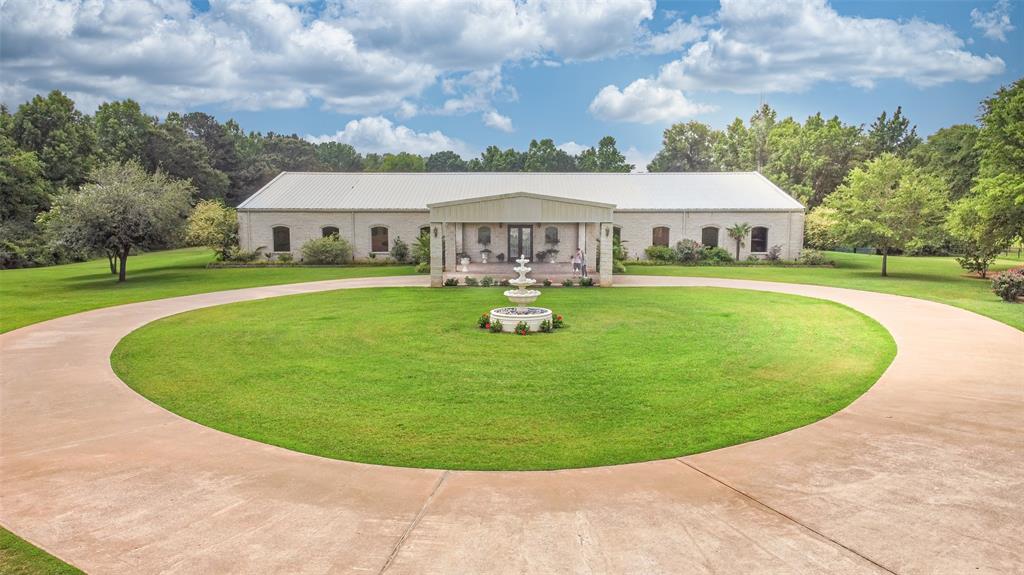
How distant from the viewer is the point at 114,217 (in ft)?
86.2

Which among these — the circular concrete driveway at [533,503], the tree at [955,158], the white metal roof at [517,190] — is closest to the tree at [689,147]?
the tree at [955,158]

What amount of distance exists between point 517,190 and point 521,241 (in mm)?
5683

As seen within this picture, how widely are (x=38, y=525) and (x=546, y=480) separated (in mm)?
4666

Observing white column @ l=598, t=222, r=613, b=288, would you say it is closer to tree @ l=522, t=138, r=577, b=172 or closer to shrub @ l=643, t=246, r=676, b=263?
shrub @ l=643, t=246, r=676, b=263

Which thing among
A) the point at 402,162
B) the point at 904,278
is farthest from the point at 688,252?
the point at 402,162

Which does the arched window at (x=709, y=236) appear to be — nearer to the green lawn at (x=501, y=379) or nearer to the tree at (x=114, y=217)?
the green lawn at (x=501, y=379)

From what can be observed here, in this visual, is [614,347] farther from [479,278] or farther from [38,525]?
[479,278]

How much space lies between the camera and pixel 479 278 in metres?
27.9

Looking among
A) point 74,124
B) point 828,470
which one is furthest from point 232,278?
point 74,124

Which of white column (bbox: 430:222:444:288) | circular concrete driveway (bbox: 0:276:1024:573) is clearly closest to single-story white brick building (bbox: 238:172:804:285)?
white column (bbox: 430:222:444:288)

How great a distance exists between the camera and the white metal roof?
37.5 m

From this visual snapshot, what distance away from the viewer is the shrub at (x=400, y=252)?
120ft

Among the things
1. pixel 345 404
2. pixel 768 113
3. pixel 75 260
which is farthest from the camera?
pixel 768 113

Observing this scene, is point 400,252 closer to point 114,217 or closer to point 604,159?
point 114,217
